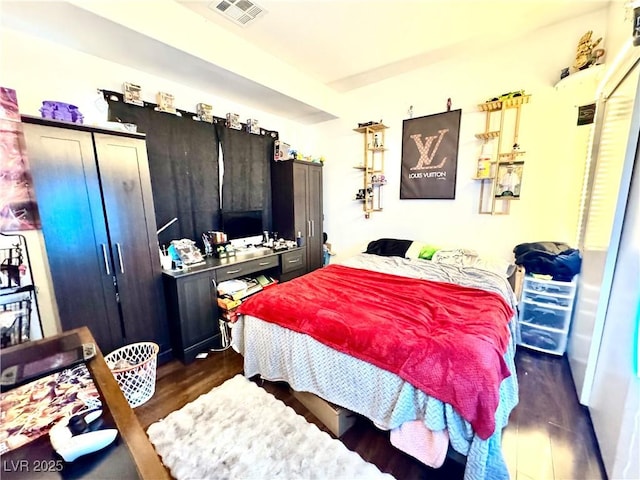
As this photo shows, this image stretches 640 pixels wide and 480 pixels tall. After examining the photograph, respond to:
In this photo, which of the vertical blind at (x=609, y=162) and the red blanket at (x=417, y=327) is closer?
the red blanket at (x=417, y=327)

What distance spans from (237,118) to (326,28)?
1352mm

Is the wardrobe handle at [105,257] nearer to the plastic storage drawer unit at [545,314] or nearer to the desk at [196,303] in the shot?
the desk at [196,303]

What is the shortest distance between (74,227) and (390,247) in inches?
115

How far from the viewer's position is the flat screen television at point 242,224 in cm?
309

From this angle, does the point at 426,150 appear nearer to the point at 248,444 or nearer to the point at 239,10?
the point at 239,10

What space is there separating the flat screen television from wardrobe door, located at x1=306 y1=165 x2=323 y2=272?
0.72 m

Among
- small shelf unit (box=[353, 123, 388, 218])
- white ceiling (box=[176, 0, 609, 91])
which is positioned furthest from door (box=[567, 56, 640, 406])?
small shelf unit (box=[353, 123, 388, 218])

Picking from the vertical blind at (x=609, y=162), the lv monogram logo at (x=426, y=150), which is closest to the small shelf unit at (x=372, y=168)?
the lv monogram logo at (x=426, y=150)

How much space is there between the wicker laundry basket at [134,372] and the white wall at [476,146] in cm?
285

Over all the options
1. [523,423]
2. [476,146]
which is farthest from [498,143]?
[523,423]

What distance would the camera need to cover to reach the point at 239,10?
6.87ft

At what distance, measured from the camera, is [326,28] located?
2336 millimetres

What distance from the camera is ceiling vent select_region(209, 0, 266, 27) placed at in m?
2.01

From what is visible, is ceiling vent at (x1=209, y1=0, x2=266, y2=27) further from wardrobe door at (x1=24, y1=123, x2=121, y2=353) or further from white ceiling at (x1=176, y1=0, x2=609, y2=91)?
wardrobe door at (x1=24, y1=123, x2=121, y2=353)
